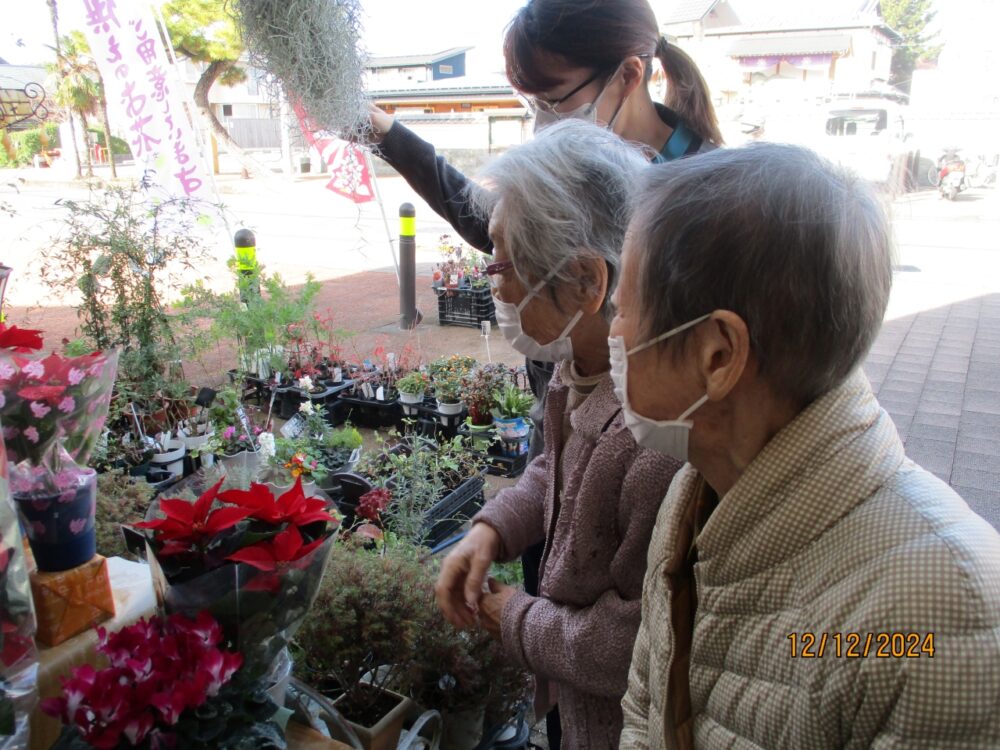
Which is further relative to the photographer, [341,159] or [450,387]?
[450,387]

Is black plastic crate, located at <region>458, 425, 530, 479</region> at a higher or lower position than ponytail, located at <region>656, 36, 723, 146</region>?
lower

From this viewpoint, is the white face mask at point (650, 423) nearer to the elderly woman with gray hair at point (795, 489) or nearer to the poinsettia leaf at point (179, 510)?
the elderly woman with gray hair at point (795, 489)

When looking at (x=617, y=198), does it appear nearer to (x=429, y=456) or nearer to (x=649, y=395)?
(x=649, y=395)

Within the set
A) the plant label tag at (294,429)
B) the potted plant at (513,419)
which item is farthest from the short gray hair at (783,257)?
the plant label tag at (294,429)

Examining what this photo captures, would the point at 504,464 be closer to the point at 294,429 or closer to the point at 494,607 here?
the point at 294,429

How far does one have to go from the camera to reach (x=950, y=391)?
5.84 m

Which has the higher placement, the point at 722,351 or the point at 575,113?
the point at 575,113

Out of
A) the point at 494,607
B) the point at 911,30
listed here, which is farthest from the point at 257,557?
the point at 911,30

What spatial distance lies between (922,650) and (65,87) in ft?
82.9

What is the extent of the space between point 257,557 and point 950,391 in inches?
244

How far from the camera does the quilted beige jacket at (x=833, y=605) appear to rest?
73cm

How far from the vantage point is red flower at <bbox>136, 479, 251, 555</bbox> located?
117 centimetres

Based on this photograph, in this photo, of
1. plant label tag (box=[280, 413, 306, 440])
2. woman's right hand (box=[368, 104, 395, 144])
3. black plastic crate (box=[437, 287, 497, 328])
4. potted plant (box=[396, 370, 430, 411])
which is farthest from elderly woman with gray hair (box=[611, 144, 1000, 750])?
black plastic crate (box=[437, 287, 497, 328])

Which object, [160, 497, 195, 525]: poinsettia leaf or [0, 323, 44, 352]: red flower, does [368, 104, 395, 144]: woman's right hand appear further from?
[160, 497, 195, 525]: poinsettia leaf
